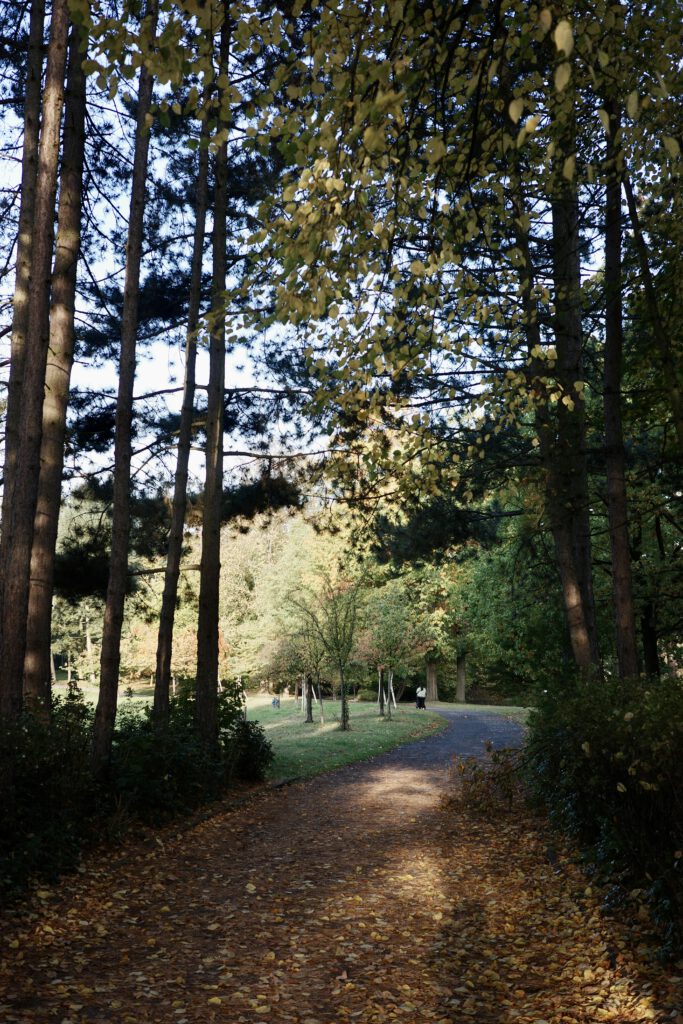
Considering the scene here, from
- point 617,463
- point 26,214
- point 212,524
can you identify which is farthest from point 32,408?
point 617,463

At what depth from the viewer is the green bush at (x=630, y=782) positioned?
4855 millimetres

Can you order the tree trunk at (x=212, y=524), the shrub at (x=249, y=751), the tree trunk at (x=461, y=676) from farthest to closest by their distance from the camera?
the tree trunk at (x=461, y=676) < the shrub at (x=249, y=751) < the tree trunk at (x=212, y=524)

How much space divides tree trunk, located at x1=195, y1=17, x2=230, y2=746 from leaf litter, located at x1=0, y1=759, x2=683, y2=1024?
3.31 meters

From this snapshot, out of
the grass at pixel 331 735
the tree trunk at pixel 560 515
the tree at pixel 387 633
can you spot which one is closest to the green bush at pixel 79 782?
the grass at pixel 331 735

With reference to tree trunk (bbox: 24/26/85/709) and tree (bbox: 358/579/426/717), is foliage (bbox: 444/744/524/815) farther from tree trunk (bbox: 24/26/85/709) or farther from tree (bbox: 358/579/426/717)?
tree (bbox: 358/579/426/717)

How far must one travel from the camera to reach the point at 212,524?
492 inches

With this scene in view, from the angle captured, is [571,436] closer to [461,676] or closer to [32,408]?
[32,408]

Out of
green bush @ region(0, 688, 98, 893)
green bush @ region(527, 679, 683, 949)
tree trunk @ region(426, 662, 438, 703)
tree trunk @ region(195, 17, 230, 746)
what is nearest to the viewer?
green bush @ region(527, 679, 683, 949)

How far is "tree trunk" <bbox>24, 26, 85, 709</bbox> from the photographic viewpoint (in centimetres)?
914

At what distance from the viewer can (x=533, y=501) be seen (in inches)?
530

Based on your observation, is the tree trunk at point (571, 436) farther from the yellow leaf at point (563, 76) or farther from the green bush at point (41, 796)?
the yellow leaf at point (563, 76)

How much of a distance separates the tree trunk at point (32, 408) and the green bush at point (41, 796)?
555mm

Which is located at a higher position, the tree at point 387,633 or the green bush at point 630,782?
the tree at point 387,633

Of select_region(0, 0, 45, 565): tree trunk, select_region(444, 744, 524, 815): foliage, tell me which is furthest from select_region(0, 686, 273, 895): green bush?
select_region(444, 744, 524, 815): foliage
